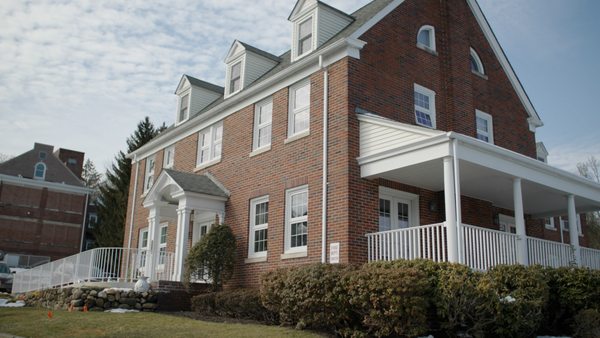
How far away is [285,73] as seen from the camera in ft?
53.3

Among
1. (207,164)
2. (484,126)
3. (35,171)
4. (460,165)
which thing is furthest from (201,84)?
(35,171)

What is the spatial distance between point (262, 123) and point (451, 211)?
26.0 ft

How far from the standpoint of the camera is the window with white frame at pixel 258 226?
16.3 metres

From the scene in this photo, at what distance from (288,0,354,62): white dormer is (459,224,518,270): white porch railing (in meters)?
7.42

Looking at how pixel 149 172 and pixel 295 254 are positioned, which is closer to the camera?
pixel 295 254

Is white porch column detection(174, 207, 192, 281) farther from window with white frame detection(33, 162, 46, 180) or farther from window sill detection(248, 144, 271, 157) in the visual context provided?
window with white frame detection(33, 162, 46, 180)

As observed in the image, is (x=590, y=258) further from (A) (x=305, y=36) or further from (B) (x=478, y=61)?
(A) (x=305, y=36)

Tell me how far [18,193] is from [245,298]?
43.5 metres

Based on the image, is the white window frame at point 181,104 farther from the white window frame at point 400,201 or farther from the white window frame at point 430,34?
the white window frame at point 400,201

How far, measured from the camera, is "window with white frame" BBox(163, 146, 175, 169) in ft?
75.2

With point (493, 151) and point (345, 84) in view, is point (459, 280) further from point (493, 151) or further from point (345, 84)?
point (345, 84)

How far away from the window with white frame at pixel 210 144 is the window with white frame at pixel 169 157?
2395 millimetres

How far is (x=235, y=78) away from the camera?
20.2m

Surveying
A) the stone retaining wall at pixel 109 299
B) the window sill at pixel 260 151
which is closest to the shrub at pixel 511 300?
the window sill at pixel 260 151
